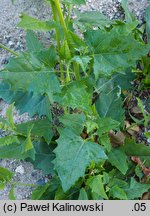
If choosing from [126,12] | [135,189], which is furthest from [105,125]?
[126,12]

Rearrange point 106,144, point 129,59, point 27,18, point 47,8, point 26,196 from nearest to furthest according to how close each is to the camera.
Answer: point 27,18, point 129,59, point 106,144, point 26,196, point 47,8

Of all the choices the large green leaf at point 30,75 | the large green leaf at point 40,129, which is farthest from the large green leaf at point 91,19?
the large green leaf at point 40,129

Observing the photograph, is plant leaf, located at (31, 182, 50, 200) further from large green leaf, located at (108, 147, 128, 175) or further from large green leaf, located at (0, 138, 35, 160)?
large green leaf, located at (108, 147, 128, 175)

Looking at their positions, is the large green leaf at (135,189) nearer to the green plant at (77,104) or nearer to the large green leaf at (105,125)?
the green plant at (77,104)

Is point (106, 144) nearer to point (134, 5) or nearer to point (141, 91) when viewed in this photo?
point (141, 91)

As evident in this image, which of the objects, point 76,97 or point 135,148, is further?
point 135,148

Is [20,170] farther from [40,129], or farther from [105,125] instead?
[105,125]

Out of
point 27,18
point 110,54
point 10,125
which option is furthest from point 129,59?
point 10,125
